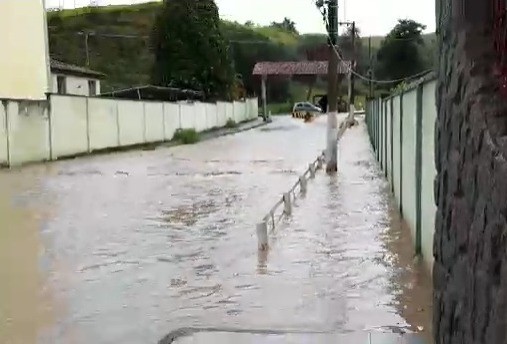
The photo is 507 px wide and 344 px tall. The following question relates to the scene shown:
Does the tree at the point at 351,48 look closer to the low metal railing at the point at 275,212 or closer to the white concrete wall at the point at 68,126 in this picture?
the white concrete wall at the point at 68,126

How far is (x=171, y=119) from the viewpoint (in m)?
37.6

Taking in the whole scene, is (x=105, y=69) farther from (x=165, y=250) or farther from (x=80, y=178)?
(x=165, y=250)

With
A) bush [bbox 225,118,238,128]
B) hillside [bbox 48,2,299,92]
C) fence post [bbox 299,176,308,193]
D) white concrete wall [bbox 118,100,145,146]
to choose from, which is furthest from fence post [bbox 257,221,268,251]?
hillside [bbox 48,2,299,92]

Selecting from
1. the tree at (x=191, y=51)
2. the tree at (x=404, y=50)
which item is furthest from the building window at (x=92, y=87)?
the tree at (x=404, y=50)

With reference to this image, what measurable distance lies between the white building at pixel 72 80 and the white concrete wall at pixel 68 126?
9696mm

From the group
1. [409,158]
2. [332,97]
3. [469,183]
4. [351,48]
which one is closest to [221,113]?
[351,48]

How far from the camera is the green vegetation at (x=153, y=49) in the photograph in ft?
182

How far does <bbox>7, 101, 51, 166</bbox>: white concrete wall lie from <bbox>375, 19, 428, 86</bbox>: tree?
34153 millimetres

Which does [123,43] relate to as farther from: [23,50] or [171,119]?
[23,50]

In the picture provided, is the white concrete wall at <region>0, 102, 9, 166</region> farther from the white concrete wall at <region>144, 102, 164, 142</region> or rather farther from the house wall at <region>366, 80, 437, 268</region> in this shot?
the house wall at <region>366, 80, 437, 268</region>

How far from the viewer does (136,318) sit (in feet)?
20.2

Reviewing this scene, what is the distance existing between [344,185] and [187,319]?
9.98m

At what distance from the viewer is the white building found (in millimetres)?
37844

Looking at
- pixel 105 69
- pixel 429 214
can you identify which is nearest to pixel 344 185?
pixel 429 214
